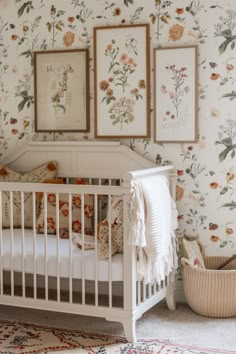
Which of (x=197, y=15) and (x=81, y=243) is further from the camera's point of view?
(x=197, y=15)

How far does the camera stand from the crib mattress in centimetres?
323

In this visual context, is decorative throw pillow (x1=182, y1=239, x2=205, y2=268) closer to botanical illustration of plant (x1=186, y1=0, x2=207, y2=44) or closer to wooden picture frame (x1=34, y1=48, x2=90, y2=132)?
wooden picture frame (x1=34, y1=48, x2=90, y2=132)

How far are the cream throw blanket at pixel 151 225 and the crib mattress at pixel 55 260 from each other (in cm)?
15

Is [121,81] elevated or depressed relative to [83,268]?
elevated

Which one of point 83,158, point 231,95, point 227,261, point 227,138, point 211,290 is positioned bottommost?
point 211,290

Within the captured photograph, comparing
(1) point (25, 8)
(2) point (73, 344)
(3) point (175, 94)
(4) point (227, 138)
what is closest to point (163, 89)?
(3) point (175, 94)

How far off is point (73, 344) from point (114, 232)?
2.00ft

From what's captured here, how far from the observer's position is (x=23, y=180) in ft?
13.2

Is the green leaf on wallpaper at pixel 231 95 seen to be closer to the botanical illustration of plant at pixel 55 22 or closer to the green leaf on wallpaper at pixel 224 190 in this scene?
the green leaf on wallpaper at pixel 224 190

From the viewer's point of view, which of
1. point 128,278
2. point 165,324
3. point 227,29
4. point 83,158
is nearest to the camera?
point 128,278

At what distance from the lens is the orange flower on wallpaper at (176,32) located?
12.5 ft

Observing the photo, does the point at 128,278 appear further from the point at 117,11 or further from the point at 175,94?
the point at 117,11

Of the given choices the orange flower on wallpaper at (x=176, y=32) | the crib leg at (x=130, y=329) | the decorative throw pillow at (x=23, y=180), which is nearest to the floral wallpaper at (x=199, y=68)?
the orange flower on wallpaper at (x=176, y=32)

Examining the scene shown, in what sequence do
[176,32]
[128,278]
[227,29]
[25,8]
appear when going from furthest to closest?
[25,8]
[176,32]
[227,29]
[128,278]
